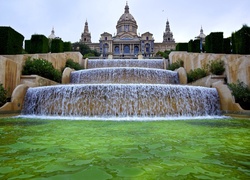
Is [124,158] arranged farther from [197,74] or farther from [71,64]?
[71,64]

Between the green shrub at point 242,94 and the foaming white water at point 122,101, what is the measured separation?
1565 mm

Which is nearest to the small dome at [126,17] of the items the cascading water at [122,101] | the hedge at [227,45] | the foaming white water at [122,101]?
the hedge at [227,45]

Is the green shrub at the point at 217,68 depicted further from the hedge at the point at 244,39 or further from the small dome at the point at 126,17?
the small dome at the point at 126,17

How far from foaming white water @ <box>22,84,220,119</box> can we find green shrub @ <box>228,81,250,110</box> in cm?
157

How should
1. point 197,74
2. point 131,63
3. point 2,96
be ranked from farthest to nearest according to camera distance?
point 131,63 < point 197,74 < point 2,96

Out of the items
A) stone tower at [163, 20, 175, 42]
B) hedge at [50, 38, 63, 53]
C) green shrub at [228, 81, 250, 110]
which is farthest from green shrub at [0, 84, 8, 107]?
stone tower at [163, 20, 175, 42]

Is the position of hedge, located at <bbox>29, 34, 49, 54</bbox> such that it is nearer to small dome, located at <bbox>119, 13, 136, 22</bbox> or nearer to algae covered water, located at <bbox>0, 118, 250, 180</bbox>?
algae covered water, located at <bbox>0, 118, 250, 180</bbox>

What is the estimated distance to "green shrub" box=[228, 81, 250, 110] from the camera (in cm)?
934

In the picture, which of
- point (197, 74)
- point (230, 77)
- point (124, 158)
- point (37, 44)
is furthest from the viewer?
point (37, 44)

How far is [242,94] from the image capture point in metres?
9.38

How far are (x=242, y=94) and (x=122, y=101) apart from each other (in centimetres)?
530

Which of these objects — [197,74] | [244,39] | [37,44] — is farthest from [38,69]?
[244,39]

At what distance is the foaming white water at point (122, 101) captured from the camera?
8.40m

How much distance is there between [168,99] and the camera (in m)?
8.66
